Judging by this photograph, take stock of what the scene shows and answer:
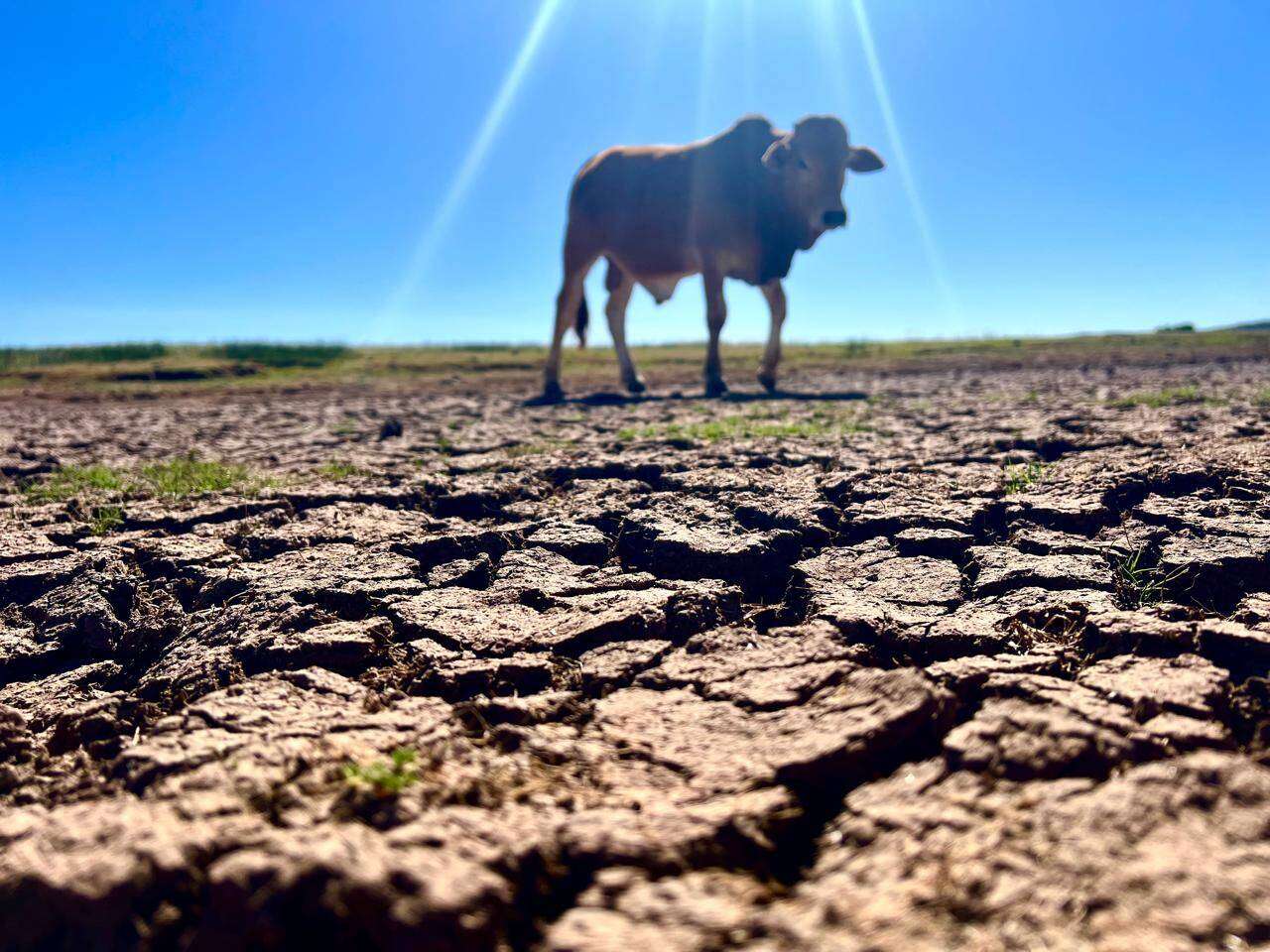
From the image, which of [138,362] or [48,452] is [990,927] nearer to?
[48,452]

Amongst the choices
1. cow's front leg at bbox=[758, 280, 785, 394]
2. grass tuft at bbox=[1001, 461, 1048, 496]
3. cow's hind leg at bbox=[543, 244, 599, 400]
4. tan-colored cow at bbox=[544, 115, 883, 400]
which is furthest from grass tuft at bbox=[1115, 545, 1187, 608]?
cow's hind leg at bbox=[543, 244, 599, 400]

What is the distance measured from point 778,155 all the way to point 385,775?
825 centimetres

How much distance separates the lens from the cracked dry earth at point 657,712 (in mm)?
1255

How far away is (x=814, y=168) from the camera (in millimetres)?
8422

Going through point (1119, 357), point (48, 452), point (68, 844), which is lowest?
point (68, 844)

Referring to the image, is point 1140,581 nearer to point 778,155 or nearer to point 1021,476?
point 1021,476

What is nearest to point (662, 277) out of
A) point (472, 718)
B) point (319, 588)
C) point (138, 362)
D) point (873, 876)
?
point (319, 588)

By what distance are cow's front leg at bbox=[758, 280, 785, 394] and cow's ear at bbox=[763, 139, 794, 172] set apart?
1271mm

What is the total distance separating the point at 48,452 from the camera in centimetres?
604

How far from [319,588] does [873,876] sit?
6.93 feet

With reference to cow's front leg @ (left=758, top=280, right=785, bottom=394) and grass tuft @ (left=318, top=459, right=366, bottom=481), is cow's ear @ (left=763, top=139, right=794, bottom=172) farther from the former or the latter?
grass tuft @ (left=318, top=459, right=366, bottom=481)

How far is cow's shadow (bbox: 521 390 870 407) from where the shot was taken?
8.40 meters

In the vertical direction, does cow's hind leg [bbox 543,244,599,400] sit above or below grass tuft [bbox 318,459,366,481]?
above

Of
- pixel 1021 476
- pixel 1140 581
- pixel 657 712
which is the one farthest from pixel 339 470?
pixel 1140 581
